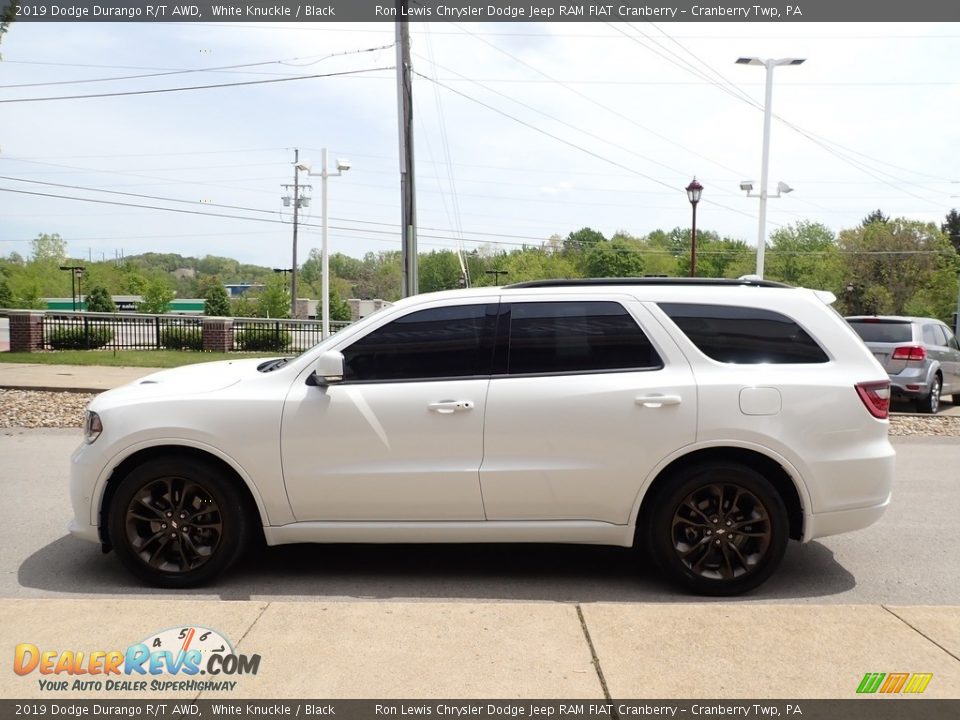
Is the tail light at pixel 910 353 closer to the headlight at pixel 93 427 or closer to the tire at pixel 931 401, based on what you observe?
the tire at pixel 931 401

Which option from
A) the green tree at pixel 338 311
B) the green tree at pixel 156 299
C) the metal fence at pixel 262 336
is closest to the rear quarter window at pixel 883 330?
the metal fence at pixel 262 336

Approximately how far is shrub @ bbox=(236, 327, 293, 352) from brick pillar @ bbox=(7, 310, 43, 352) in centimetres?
656

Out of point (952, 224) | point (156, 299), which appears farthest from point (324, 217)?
point (952, 224)

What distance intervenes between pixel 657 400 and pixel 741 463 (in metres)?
0.60

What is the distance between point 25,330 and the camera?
24.5 meters

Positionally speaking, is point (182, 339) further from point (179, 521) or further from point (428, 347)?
point (428, 347)

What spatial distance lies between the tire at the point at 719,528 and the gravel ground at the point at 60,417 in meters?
7.84

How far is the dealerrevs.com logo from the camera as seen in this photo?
3186 mm

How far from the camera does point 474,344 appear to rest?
4.60 m

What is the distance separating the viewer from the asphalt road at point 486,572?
4.48 metres

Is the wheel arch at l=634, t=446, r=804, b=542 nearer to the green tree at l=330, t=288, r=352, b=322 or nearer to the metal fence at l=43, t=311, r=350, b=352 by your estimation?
the metal fence at l=43, t=311, r=350, b=352

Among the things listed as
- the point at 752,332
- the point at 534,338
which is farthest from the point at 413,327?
the point at 752,332

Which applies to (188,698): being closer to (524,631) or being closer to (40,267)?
(524,631)

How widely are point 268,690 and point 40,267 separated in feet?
397
